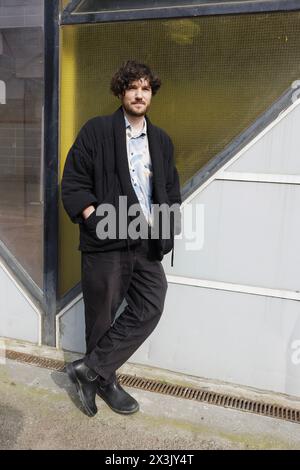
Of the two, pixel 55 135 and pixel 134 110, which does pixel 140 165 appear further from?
pixel 55 135

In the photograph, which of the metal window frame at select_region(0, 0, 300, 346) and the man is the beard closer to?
the man

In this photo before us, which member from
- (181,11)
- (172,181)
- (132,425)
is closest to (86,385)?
(132,425)

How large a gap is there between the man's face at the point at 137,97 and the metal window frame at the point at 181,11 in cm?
60

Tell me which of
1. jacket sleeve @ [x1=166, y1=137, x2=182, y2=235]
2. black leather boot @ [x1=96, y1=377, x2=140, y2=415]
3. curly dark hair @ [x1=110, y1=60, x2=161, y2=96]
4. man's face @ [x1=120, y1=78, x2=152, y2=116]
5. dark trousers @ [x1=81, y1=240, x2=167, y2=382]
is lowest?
black leather boot @ [x1=96, y1=377, x2=140, y2=415]

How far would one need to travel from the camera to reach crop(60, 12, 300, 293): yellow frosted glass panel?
9.53ft

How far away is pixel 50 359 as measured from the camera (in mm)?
3508

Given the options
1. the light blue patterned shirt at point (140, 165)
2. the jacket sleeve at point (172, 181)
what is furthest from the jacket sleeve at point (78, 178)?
the jacket sleeve at point (172, 181)

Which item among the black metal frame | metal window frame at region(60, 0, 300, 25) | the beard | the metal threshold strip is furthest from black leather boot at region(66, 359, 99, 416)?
metal window frame at region(60, 0, 300, 25)

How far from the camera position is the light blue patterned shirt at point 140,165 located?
2789 mm

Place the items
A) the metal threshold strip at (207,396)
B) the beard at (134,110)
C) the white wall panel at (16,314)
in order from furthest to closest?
the white wall panel at (16,314) → the metal threshold strip at (207,396) → the beard at (134,110)

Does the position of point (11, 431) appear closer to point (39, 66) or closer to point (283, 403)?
point (283, 403)

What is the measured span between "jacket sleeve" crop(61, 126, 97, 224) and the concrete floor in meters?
1.13

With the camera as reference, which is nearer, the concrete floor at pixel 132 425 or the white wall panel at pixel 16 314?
the concrete floor at pixel 132 425

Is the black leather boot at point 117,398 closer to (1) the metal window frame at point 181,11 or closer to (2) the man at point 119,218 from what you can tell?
(2) the man at point 119,218
